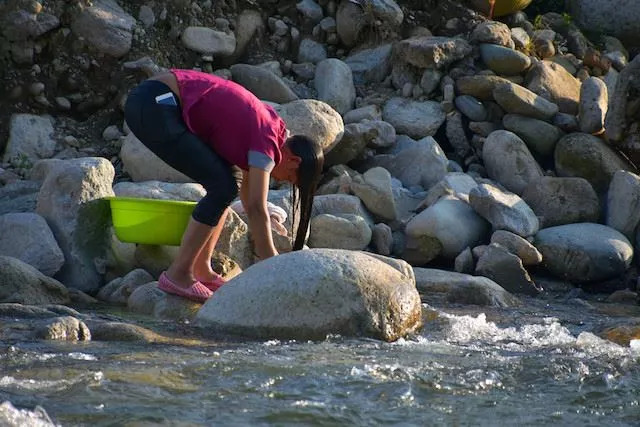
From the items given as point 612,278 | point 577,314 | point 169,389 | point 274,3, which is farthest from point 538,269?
point 169,389

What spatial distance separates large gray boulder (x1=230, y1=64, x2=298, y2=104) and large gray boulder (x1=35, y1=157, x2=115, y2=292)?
3.08 meters

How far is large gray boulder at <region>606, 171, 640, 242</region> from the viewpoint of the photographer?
31.4ft

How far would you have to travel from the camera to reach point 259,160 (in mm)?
5922

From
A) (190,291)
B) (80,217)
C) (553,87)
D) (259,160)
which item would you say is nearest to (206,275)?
(190,291)

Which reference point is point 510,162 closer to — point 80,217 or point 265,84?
point 265,84

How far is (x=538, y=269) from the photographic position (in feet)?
29.9

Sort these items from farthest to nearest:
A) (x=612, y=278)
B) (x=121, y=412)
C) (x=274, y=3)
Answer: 1. (x=274, y=3)
2. (x=612, y=278)
3. (x=121, y=412)

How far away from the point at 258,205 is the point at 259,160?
0.26 metres

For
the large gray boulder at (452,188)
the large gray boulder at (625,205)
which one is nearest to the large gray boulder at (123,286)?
the large gray boulder at (452,188)

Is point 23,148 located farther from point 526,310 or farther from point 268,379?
point 268,379

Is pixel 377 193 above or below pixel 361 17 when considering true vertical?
below

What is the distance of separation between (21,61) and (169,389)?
21.0ft

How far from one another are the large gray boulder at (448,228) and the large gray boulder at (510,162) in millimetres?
1145

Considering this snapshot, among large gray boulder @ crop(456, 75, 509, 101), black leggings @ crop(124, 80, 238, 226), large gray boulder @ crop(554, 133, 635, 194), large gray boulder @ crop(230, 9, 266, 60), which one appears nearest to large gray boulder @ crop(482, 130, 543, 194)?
large gray boulder @ crop(554, 133, 635, 194)
